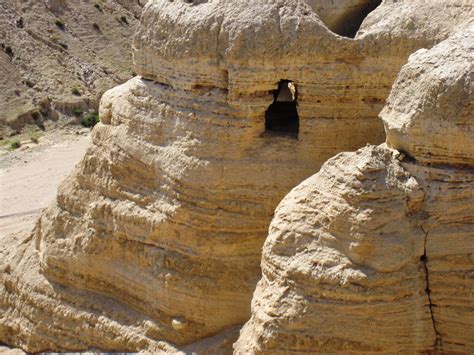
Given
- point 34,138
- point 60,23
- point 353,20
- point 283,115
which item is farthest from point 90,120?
point 353,20

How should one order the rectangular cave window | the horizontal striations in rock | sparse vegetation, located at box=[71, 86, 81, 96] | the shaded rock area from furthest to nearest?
sparse vegetation, located at box=[71, 86, 81, 96]
the shaded rock area
the rectangular cave window
the horizontal striations in rock

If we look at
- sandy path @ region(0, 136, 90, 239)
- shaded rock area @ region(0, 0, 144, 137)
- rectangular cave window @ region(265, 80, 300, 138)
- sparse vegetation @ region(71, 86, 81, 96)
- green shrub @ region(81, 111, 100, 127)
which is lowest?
sandy path @ region(0, 136, 90, 239)

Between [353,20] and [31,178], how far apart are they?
19.0m

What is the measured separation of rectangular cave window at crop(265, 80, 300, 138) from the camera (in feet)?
39.8

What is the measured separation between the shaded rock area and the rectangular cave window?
74.8 feet

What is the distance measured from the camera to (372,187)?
29.6ft

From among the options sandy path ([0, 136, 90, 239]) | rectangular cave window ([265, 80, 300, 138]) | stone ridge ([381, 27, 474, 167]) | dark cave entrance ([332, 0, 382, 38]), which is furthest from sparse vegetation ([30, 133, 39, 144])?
stone ridge ([381, 27, 474, 167])

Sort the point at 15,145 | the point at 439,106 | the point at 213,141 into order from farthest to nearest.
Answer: the point at 15,145 < the point at 213,141 < the point at 439,106

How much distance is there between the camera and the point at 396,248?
29.3 feet

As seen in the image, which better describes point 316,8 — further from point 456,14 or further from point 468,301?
point 468,301

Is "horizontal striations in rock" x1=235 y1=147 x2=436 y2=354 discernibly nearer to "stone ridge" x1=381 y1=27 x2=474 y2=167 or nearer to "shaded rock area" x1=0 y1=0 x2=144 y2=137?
"stone ridge" x1=381 y1=27 x2=474 y2=167

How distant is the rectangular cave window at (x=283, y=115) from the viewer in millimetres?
12138

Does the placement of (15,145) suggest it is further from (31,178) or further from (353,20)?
(353,20)

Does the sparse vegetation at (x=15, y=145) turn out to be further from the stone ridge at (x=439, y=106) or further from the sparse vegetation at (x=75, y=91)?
the stone ridge at (x=439, y=106)
